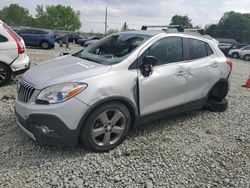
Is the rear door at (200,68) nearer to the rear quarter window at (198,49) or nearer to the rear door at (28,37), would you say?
the rear quarter window at (198,49)

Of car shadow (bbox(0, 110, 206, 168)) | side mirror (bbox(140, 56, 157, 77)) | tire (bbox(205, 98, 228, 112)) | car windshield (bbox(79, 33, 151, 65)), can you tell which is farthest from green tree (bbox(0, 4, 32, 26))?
side mirror (bbox(140, 56, 157, 77))

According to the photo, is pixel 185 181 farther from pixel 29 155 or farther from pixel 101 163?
pixel 29 155

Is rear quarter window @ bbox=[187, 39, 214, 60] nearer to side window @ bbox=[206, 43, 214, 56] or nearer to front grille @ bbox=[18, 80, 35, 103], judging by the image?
side window @ bbox=[206, 43, 214, 56]

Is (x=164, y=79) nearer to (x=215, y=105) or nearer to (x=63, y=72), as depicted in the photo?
(x=63, y=72)

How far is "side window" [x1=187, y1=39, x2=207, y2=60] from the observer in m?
4.42

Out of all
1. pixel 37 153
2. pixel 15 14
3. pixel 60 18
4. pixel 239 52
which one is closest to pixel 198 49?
pixel 37 153

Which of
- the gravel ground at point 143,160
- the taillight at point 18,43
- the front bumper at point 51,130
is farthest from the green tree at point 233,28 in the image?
the front bumper at point 51,130

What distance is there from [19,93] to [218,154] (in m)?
2.93

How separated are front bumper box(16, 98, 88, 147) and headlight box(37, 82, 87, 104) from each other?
6 centimetres

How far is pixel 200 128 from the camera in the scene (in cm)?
445

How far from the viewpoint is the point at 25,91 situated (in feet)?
10.8

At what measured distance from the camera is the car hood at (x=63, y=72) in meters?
3.14

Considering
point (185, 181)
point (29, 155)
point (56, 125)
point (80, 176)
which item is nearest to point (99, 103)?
point (56, 125)

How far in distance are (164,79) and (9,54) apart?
420cm
